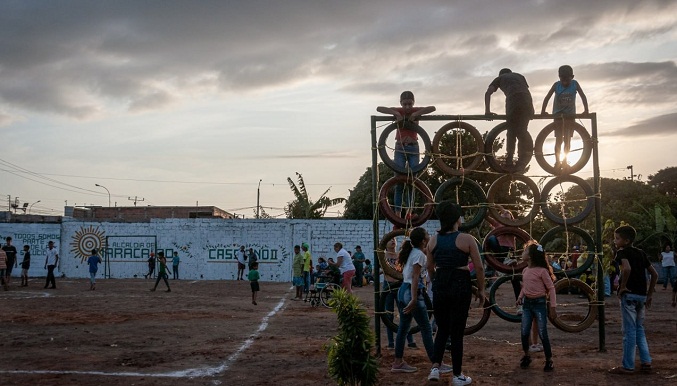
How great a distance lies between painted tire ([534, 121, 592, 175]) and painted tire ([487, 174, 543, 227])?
1.20 feet

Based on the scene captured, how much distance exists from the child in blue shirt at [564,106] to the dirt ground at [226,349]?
318cm

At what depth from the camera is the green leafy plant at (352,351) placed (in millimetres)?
6793

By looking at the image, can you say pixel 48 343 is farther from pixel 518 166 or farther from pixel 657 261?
pixel 657 261

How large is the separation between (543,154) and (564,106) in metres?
0.82

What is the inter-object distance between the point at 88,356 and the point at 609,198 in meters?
45.4

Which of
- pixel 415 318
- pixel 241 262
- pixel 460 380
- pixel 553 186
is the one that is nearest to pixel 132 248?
pixel 241 262

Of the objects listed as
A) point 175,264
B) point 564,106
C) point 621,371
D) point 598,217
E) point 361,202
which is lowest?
point 621,371

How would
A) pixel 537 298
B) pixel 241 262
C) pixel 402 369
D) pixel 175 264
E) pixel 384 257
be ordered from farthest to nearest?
pixel 175 264, pixel 241 262, pixel 384 257, pixel 537 298, pixel 402 369

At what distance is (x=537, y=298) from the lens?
28.6ft

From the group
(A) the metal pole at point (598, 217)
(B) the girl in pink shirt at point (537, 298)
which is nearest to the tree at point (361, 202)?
(A) the metal pole at point (598, 217)

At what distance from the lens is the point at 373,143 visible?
10.5 metres

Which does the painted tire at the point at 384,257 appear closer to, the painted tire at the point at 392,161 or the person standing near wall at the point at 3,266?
the painted tire at the point at 392,161

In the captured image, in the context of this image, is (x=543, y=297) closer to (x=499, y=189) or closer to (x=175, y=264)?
(x=499, y=189)

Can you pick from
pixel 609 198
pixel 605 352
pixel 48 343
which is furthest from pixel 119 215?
pixel 605 352
